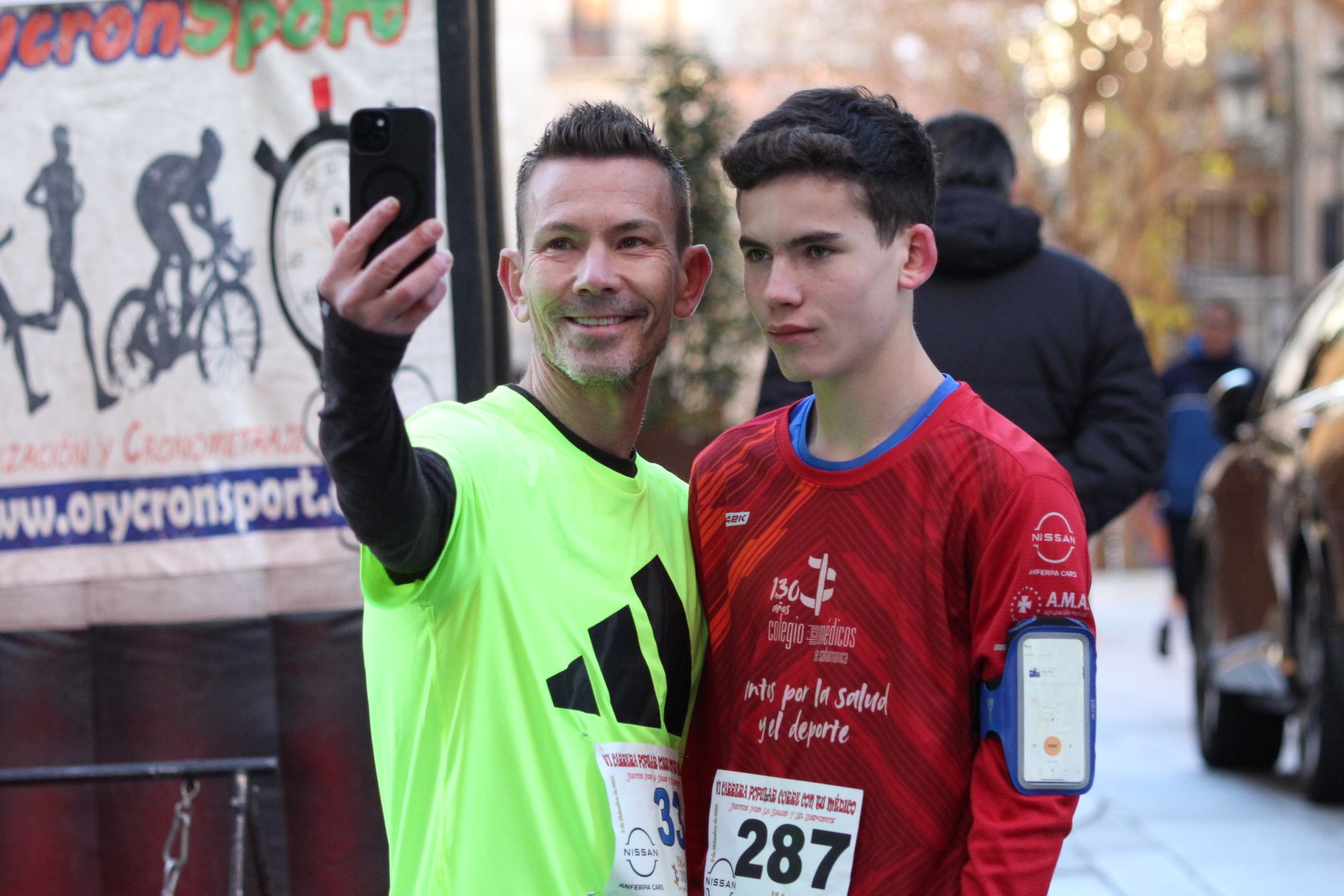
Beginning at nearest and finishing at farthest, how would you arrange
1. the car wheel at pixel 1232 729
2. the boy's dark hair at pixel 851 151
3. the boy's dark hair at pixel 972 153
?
the boy's dark hair at pixel 851 151, the boy's dark hair at pixel 972 153, the car wheel at pixel 1232 729

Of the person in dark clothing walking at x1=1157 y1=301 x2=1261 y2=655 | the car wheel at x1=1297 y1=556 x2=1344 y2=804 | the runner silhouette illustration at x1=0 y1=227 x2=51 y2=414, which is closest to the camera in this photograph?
the runner silhouette illustration at x1=0 y1=227 x2=51 y2=414

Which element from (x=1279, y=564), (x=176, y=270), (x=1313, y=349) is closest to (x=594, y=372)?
(x=176, y=270)

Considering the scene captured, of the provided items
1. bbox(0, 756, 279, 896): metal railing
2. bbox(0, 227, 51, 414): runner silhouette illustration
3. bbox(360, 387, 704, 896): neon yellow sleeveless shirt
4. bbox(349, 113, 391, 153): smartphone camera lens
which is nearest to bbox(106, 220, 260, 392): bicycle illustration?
bbox(0, 227, 51, 414): runner silhouette illustration

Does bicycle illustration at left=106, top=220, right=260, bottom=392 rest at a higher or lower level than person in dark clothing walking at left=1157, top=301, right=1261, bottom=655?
higher

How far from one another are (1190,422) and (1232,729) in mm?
3699

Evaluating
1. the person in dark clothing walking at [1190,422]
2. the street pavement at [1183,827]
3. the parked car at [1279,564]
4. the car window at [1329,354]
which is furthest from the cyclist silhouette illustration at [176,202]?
the person in dark clothing walking at [1190,422]

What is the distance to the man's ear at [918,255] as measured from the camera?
2.38 meters

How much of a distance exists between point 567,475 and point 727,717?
1.34 ft

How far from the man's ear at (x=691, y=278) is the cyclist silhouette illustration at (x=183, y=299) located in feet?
5.43

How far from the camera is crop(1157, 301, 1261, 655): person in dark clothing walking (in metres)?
10.5

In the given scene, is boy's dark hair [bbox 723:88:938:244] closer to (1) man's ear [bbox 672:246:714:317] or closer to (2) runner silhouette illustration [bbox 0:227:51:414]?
(1) man's ear [bbox 672:246:714:317]

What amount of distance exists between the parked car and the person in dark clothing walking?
2243 mm

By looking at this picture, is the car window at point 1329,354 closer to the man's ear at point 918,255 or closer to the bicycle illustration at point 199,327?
the bicycle illustration at point 199,327

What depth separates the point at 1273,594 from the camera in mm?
6785
